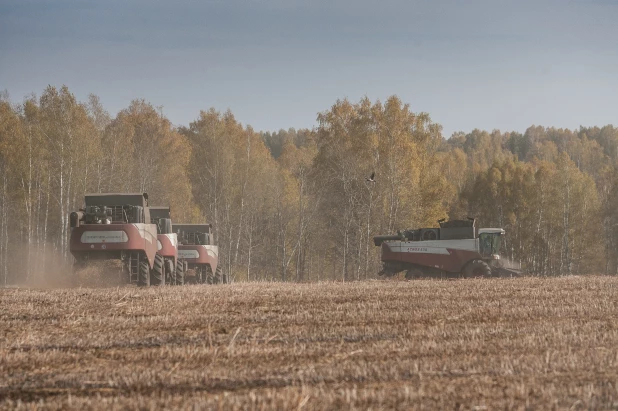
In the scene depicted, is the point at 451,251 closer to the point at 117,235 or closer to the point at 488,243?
the point at 488,243

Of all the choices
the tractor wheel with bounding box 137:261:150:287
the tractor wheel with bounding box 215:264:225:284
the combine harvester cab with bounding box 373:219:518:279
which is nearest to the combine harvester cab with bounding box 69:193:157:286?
the tractor wheel with bounding box 137:261:150:287

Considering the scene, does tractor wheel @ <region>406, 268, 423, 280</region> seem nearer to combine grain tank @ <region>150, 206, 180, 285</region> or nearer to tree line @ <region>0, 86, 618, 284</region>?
tree line @ <region>0, 86, 618, 284</region>

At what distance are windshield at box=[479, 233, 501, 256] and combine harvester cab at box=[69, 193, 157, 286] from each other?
13.3m

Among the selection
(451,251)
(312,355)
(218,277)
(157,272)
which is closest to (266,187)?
(218,277)

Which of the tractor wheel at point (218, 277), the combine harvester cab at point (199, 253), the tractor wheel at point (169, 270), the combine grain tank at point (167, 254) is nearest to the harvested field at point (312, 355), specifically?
the combine grain tank at point (167, 254)

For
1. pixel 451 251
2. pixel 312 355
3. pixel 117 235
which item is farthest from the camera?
pixel 451 251

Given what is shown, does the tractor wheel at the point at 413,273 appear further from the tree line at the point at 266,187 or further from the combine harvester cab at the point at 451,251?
the tree line at the point at 266,187

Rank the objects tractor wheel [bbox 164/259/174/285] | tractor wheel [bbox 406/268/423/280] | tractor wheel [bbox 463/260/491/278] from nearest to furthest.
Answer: tractor wheel [bbox 164/259/174/285] → tractor wheel [bbox 463/260/491/278] → tractor wheel [bbox 406/268/423/280]

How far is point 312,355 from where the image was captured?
7555 mm

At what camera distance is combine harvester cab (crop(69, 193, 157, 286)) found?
20047 millimetres

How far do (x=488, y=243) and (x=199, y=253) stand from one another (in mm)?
10706

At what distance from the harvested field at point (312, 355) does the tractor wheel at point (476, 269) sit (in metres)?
15.9

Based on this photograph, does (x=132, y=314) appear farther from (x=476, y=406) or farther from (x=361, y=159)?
(x=361, y=159)

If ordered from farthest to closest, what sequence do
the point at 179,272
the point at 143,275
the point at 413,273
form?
1. the point at 413,273
2. the point at 179,272
3. the point at 143,275
